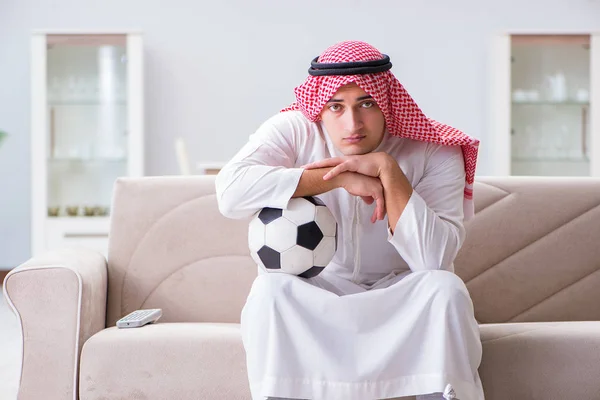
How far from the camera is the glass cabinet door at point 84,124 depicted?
585cm

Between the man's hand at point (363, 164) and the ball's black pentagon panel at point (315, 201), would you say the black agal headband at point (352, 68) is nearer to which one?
the man's hand at point (363, 164)

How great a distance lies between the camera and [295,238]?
2.11 meters

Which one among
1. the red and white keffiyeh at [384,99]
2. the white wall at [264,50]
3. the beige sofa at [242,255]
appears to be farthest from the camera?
the white wall at [264,50]

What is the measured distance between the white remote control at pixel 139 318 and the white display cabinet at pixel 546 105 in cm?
376

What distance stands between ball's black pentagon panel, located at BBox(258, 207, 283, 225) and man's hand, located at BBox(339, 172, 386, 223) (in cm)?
19

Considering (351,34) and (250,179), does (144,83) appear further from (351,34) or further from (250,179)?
(250,179)

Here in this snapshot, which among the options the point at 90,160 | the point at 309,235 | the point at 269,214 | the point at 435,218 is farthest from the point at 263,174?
the point at 90,160

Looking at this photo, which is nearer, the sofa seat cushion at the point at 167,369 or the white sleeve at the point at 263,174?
the white sleeve at the point at 263,174

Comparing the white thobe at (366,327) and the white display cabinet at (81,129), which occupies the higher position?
the white display cabinet at (81,129)

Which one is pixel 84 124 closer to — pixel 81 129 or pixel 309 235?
pixel 81 129

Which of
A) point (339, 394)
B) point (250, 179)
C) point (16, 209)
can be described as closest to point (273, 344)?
point (339, 394)

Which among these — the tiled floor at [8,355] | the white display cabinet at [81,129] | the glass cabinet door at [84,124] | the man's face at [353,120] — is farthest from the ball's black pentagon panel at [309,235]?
the glass cabinet door at [84,124]

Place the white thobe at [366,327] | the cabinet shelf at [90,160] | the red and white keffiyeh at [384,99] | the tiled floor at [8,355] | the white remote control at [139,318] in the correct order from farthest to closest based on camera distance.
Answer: the cabinet shelf at [90,160] → the tiled floor at [8,355] → the white remote control at [139,318] → the red and white keffiyeh at [384,99] → the white thobe at [366,327]

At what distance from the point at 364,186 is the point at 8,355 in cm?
246
